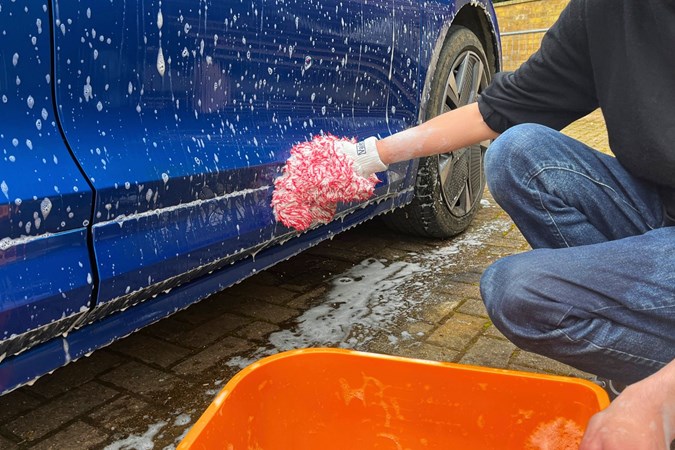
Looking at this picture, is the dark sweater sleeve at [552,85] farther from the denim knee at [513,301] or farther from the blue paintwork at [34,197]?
the blue paintwork at [34,197]

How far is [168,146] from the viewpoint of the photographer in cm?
123

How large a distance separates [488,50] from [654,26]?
1815mm

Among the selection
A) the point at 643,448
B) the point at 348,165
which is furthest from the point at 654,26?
the point at 643,448

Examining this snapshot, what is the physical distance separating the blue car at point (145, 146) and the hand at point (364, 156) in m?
0.15

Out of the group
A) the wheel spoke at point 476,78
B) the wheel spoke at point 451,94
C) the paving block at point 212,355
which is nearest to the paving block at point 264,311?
the paving block at point 212,355

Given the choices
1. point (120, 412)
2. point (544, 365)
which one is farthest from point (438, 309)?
point (120, 412)

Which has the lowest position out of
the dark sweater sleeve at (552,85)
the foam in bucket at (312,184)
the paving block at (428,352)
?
the paving block at (428,352)

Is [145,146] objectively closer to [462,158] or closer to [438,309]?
[438,309]

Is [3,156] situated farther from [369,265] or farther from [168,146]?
[369,265]

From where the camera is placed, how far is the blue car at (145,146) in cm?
96

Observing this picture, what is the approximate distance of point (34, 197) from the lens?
96 cm

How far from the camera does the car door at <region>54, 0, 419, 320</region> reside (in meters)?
1.07

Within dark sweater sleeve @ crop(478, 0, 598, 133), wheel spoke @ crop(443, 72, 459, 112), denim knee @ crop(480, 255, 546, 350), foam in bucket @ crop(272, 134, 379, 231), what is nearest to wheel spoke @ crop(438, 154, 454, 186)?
wheel spoke @ crop(443, 72, 459, 112)

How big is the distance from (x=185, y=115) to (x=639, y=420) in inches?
39.1
